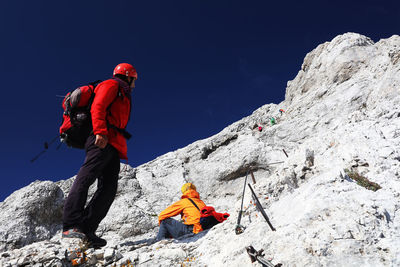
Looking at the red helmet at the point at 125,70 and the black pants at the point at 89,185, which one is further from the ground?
the red helmet at the point at 125,70

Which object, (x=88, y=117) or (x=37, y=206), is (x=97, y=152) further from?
(x=37, y=206)

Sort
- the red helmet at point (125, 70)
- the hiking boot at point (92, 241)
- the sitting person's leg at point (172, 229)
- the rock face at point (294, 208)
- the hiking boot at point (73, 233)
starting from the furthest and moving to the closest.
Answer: the sitting person's leg at point (172, 229)
the red helmet at point (125, 70)
the hiking boot at point (92, 241)
the hiking boot at point (73, 233)
the rock face at point (294, 208)

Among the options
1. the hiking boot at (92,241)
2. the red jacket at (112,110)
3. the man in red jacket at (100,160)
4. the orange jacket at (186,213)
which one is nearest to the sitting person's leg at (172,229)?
the orange jacket at (186,213)

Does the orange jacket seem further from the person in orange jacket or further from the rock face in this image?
the rock face

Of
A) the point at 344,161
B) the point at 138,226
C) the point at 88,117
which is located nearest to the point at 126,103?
the point at 88,117

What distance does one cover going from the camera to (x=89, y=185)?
5.13m

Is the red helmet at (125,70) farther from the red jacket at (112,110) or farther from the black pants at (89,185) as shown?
the black pants at (89,185)

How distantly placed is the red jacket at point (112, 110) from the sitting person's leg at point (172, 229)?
2.54m

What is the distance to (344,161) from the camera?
539 cm

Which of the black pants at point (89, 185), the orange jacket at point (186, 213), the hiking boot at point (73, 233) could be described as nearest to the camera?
the hiking boot at point (73, 233)

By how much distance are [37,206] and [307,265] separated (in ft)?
42.8

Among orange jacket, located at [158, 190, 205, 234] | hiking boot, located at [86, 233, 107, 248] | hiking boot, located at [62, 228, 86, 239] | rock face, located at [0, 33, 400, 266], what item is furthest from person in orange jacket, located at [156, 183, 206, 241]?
hiking boot, located at [62, 228, 86, 239]

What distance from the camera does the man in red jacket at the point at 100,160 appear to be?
493 centimetres

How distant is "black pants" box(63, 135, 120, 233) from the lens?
4.92 meters
